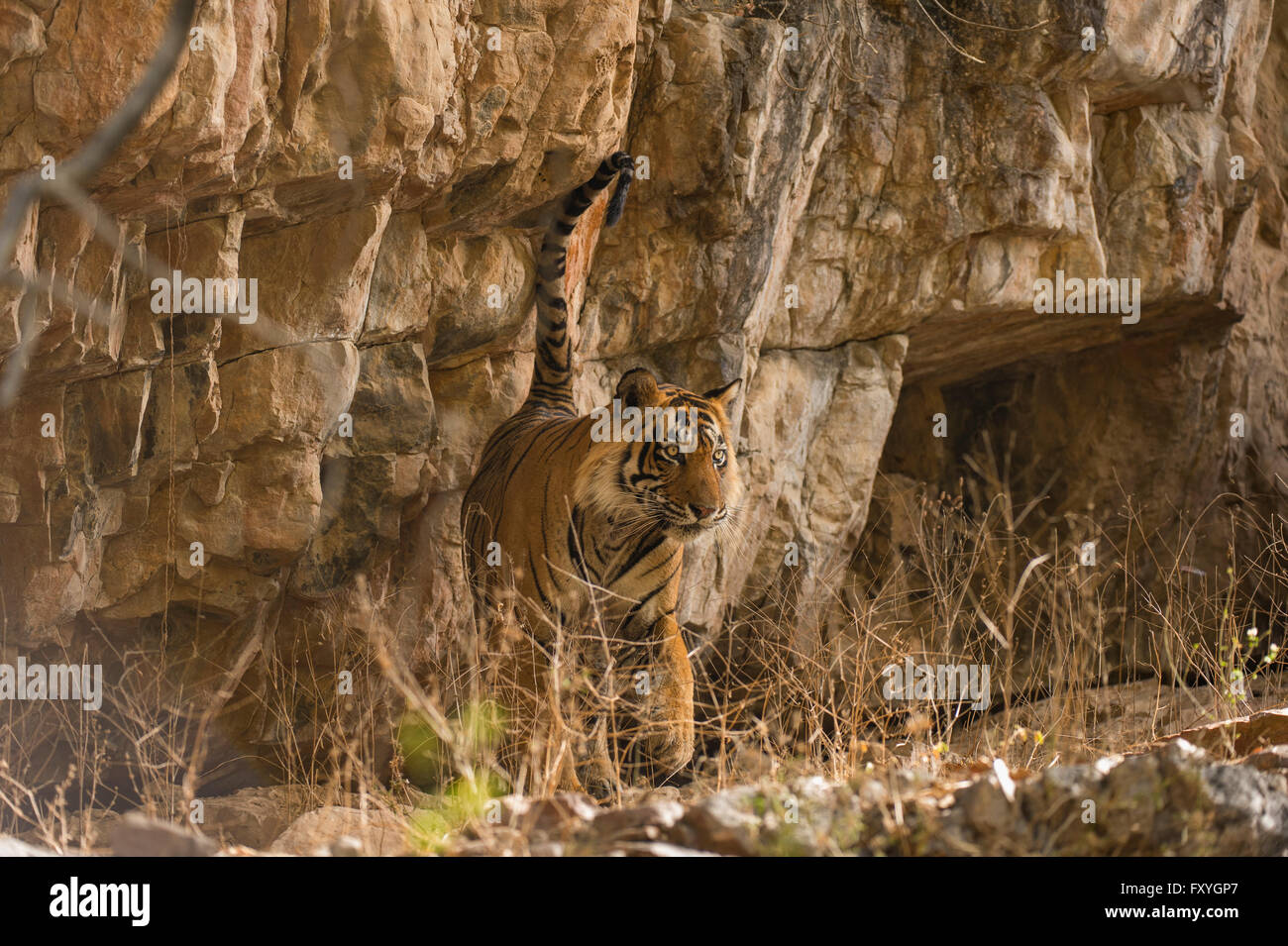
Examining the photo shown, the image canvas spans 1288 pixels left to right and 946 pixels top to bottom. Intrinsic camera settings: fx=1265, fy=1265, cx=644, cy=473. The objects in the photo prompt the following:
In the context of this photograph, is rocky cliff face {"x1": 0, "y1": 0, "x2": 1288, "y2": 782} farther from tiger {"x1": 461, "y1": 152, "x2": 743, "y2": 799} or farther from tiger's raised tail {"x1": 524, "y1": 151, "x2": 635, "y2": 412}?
tiger {"x1": 461, "y1": 152, "x2": 743, "y2": 799}

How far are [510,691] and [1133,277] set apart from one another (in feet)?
19.3

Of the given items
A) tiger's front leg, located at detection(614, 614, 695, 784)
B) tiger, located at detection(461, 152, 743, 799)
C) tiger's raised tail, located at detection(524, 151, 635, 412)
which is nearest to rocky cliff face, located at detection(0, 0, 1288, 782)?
tiger's raised tail, located at detection(524, 151, 635, 412)

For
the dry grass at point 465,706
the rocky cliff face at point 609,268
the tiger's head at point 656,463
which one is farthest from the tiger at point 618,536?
the rocky cliff face at point 609,268

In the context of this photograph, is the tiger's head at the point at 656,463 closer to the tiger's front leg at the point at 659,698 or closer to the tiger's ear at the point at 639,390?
the tiger's ear at the point at 639,390

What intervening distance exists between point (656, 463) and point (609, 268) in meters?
2.15

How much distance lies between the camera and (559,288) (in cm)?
634

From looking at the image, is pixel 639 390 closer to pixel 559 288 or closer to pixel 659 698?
pixel 559 288

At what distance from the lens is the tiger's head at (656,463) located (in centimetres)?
525

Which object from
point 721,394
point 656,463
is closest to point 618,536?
point 656,463

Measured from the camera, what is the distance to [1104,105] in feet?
28.9

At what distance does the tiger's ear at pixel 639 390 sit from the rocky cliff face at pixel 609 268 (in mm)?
1180
